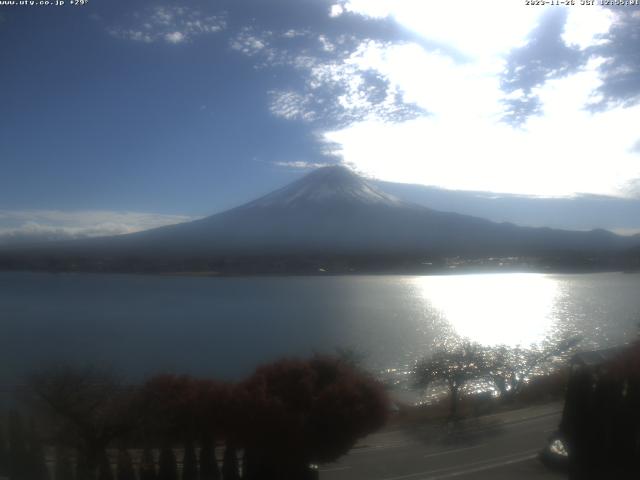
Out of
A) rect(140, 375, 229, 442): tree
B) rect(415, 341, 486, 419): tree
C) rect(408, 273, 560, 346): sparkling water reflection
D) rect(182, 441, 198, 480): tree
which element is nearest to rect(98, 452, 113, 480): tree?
rect(140, 375, 229, 442): tree

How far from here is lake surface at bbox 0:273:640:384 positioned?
9.95 meters

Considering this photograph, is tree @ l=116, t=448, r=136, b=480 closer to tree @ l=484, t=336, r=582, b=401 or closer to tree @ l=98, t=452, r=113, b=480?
tree @ l=98, t=452, r=113, b=480

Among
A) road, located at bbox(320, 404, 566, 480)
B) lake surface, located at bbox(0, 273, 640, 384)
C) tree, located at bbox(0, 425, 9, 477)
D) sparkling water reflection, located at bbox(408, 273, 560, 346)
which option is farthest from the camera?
sparkling water reflection, located at bbox(408, 273, 560, 346)

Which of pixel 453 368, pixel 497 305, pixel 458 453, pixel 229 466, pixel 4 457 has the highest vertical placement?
pixel 4 457

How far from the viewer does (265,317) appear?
14328 millimetres

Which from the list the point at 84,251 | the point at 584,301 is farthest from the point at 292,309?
the point at 84,251

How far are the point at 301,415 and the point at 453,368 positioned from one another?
201 inches

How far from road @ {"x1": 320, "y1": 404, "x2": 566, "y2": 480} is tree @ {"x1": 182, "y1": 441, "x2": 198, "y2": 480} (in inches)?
39.5

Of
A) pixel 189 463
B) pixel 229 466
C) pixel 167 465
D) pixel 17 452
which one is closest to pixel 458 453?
pixel 229 466

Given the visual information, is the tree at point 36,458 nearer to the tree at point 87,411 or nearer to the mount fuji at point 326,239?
the tree at point 87,411

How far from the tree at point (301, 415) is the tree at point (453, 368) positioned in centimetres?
422

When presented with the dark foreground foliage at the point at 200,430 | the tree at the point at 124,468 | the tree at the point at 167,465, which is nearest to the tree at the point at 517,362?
the dark foreground foliage at the point at 200,430

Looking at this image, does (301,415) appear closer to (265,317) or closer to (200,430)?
(200,430)

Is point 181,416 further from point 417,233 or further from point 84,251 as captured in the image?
point 417,233
